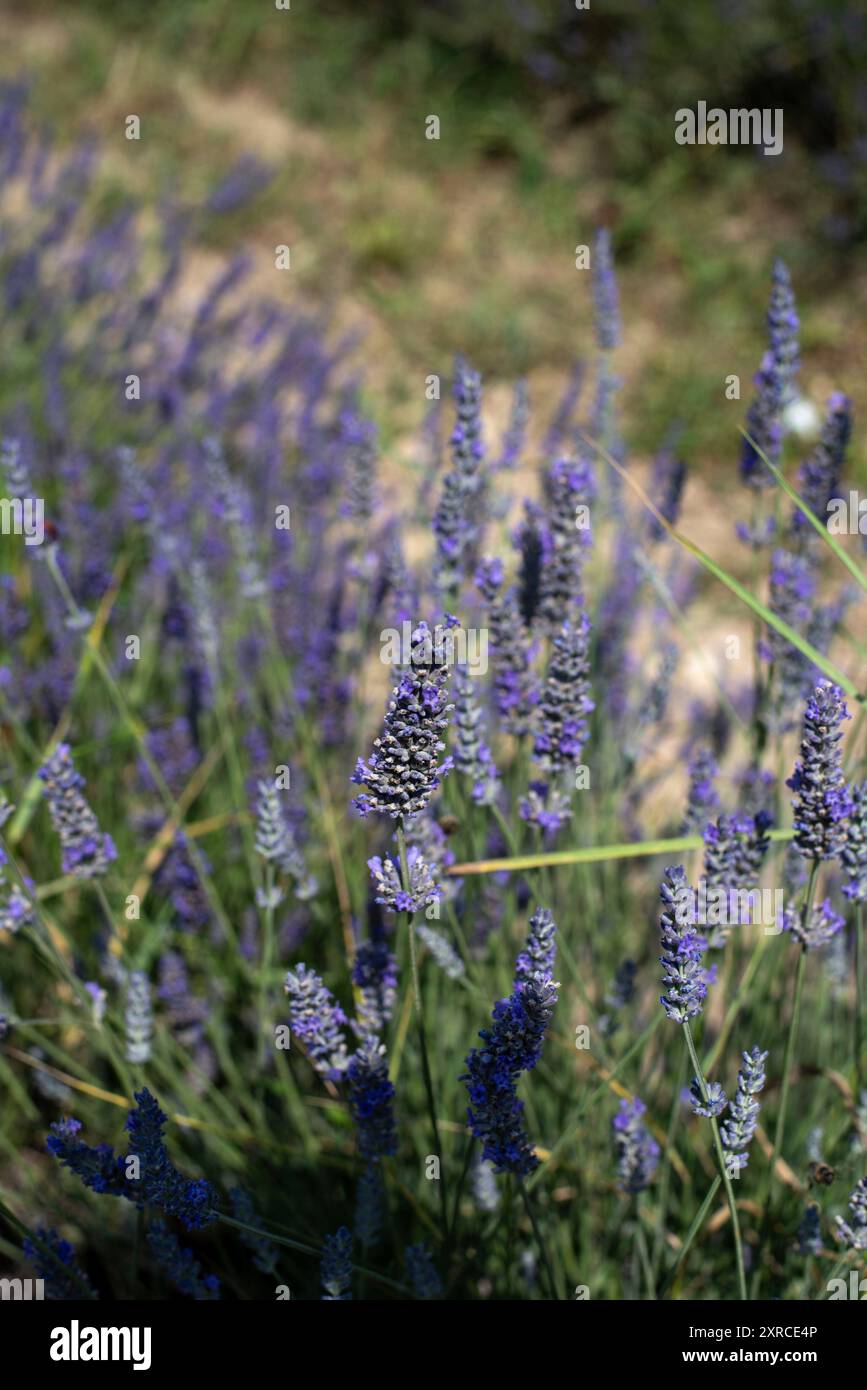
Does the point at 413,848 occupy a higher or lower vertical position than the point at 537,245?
lower

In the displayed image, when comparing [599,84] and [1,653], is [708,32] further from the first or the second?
[1,653]

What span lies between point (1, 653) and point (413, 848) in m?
1.51

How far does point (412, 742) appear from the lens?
1.27 metres

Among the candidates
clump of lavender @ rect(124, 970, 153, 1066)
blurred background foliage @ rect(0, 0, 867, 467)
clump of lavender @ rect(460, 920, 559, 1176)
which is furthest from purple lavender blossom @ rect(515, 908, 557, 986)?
blurred background foliage @ rect(0, 0, 867, 467)

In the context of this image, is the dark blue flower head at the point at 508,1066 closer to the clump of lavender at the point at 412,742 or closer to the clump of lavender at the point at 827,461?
the clump of lavender at the point at 412,742

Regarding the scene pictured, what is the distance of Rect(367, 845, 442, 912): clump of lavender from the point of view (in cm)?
137

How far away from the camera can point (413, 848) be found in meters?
1.64

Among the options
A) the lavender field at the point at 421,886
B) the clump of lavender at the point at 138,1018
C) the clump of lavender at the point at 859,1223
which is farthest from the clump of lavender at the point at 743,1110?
the clump of lavender at the point at 138,1018

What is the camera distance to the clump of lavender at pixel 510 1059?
133 centimetres

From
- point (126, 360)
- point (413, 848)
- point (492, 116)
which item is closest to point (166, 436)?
point (126, 360)

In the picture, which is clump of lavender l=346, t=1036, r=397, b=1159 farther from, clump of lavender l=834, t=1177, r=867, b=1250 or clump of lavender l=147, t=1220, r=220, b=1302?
clump of lavender l=834, t=1177, r=867, b=1250

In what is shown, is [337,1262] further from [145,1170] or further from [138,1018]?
[138,1018]

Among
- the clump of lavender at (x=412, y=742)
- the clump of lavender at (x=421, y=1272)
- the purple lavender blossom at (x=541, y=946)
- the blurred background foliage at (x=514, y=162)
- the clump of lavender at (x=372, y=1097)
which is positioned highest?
the blurred background foliage at (x=514, y=162)

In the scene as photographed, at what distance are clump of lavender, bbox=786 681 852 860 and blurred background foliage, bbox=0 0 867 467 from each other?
389 centimetres
